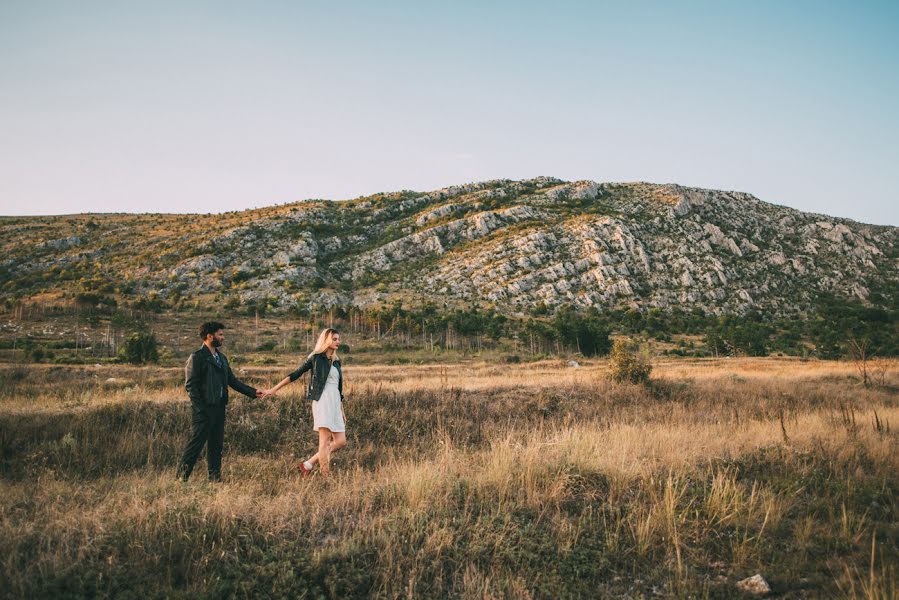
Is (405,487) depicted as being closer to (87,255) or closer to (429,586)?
(429,586)

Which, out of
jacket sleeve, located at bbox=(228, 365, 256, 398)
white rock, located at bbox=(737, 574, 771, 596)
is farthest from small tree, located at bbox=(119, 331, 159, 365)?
white rock, located at bbox=(737, 574, 771, 596)

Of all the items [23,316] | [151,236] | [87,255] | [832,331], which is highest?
[151,236]

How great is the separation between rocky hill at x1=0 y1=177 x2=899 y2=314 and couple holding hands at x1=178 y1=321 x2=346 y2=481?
6637cm

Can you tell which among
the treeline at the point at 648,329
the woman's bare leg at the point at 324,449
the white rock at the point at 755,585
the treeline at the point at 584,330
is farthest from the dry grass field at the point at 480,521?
the treeline at the point at 648,329

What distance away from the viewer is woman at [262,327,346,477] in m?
6.34

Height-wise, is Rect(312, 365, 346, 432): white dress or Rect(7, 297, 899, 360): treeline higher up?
Rect(312, 365, 346, 432): white dress

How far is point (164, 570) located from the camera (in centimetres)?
335

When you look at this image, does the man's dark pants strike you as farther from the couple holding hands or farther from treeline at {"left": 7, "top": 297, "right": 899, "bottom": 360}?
treeline at {"left": 7, "top": 297, "right": 899, "bottom": 360}

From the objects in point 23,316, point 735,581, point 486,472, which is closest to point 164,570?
point 486,472

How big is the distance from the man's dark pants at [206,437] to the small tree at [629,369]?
13421 millimetres

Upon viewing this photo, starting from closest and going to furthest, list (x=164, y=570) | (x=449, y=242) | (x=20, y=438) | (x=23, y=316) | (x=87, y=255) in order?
(x=164, y=570), (x=20, y=438), (x=23, y=316), (x=87, y=255), (x=449, y=242)

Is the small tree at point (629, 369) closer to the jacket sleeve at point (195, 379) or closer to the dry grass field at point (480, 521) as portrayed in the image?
the dry grass field at point (480, 521)

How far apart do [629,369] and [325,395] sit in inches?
495

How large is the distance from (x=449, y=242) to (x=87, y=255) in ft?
256
